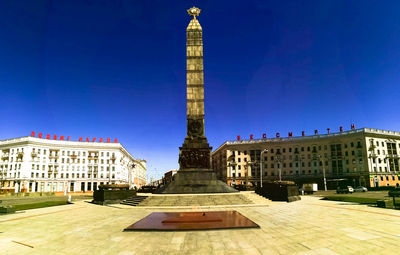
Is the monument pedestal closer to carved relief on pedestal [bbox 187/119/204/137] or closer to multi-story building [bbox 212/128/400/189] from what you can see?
carved relief on pedestal [bbox 187/119/204/137]

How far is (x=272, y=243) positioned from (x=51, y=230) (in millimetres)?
9187

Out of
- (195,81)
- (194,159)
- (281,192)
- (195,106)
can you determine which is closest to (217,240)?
(281,192)

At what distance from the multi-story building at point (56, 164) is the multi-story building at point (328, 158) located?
3779 cm

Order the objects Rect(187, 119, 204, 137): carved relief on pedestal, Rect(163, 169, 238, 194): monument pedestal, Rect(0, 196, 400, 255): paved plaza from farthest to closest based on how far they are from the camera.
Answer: Rect(187, 119, 204, 137): carved relief on pedestal < Rect(163, 169, 238, 194): monument pedestal < Rect(0, 196, 400, 255): paved plaza

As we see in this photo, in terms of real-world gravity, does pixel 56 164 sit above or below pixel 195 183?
above

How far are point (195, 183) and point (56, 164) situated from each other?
63.9m

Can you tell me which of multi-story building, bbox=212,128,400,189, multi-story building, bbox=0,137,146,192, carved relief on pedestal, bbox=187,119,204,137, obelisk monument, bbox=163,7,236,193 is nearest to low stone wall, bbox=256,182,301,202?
obelisk monument, bbox=163,7,236,193

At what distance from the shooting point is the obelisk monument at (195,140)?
23.1 metres

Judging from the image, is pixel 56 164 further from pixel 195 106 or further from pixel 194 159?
pixel 194 159

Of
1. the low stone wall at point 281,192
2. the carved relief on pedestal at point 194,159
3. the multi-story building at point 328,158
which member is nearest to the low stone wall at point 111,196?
the carved relief on pedestal at point 194,159

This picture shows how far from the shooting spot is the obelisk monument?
23094 millimetres

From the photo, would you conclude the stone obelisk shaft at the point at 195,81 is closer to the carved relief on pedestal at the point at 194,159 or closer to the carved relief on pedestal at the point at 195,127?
the carved relief on pedestal at the point at 195,127

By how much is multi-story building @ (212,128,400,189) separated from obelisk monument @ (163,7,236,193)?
90.6 ft

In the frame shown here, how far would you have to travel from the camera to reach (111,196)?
2212 cm
